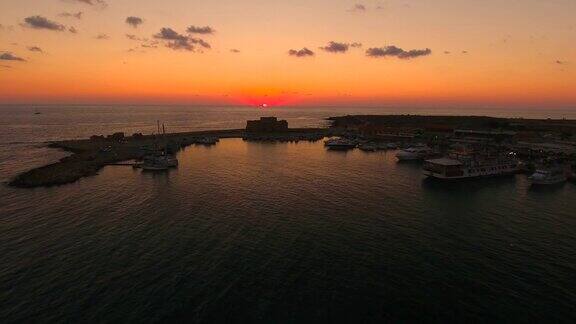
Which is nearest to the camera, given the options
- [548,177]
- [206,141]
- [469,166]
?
[548,177]

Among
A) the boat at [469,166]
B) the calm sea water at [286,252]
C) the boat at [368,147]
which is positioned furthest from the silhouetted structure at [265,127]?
the calm sea water at [286,252]

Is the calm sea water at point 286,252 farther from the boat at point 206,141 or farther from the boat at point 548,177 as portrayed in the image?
the boat at point 206,141

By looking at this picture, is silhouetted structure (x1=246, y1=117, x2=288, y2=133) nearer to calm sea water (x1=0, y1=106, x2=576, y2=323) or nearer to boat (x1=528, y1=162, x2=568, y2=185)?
calm sea water (x1=0, y1=106, x2=576, y2=323)

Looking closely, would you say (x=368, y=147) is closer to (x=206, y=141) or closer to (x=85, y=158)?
(x=206, y=141)

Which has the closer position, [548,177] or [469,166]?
[548,177]

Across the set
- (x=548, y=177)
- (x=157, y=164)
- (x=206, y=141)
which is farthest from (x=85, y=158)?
(x=548, y=177)

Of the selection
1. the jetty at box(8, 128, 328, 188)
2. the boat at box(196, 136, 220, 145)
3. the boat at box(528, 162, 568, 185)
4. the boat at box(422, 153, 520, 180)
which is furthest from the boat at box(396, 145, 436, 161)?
the boat at box(196, 136, 220, 145)

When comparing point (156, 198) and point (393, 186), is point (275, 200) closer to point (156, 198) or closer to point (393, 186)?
point (156, 198)
